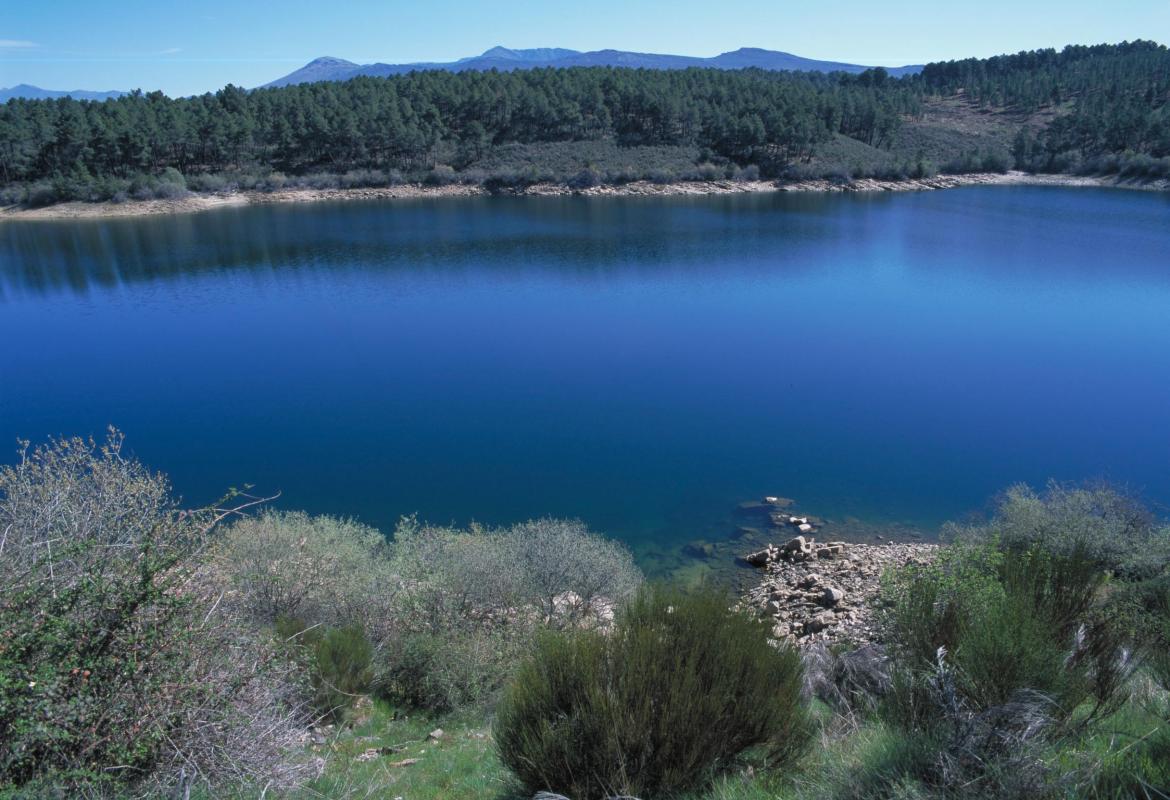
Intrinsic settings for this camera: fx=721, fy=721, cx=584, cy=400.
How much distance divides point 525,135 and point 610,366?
7197 centimetres

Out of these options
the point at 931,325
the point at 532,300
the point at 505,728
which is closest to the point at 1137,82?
the point at 931,325

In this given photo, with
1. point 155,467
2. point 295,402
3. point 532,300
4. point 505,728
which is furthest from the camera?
point 532,300

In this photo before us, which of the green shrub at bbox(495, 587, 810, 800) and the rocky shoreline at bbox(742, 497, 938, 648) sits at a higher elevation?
the green shrub at bbox(495, 587, 810, 800)

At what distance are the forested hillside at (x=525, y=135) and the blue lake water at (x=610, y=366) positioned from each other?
863 inches

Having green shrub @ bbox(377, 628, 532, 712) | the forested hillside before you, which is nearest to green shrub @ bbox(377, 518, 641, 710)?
green shrub @ bbox(377, 628, 532, 712)

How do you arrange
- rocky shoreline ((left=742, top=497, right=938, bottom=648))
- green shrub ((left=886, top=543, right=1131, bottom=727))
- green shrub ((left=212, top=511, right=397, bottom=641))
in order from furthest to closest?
1. rocky shoreline ((left=742, top=497, right=938, bottom=648))
2. green shrub ((left=212, top=511, right=397, bottom=641))
3. green shrub ((left=886, top=543, right=1131, bottom=727))

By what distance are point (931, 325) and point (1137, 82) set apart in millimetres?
107559

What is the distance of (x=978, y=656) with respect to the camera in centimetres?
528

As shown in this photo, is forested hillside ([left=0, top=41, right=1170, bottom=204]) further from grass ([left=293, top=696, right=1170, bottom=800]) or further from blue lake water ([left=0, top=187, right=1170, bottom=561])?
grass ([left=293, top=696, right=1170, bottom=800])

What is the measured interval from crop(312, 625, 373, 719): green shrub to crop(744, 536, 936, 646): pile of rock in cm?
595

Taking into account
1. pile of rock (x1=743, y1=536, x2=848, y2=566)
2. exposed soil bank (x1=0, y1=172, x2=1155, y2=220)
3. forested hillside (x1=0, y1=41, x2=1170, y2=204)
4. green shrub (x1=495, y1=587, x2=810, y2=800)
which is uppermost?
forested hillside (x1=0, y1=41, x2=1170, y2=204)

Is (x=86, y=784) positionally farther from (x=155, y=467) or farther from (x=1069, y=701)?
(x=155, y=467)

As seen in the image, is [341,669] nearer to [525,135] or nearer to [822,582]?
[822,582]

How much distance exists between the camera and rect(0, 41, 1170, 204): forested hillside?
7238 centimetres
